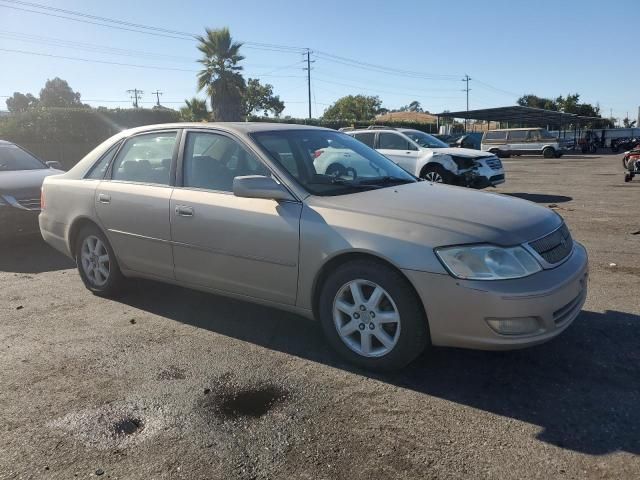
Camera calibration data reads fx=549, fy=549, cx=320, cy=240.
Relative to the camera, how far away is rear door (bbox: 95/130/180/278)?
4594mm

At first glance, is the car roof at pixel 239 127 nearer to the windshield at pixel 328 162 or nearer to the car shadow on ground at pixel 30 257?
the windshield at pixel 328 162

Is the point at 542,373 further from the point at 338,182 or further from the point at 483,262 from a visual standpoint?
the point at 338,182

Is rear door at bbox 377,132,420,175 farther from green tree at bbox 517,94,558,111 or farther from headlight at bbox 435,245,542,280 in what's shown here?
green tree at bbox 517,94,558,111

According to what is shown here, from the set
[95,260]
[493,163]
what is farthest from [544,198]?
[95,260]

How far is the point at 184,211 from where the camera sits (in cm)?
Answer: 436

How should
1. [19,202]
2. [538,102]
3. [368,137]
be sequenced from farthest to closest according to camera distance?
[538,102] → [368,137] → [19,202]

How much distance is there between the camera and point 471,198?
404cm

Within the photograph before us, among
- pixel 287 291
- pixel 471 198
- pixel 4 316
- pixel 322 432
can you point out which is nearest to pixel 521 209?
pixel 471 198

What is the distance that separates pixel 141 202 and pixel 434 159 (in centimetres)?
902

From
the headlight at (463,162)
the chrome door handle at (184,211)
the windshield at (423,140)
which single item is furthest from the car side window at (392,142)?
the chrome door handle at (184,211)

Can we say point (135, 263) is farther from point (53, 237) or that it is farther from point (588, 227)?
point (588, 227)

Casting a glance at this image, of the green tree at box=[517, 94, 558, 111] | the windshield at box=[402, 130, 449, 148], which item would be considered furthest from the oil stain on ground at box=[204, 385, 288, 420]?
the green tree at box=[517, 94, 558, 111]

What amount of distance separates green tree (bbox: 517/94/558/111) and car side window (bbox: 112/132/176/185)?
82.6 metres

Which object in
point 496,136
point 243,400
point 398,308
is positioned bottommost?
point 243,400
